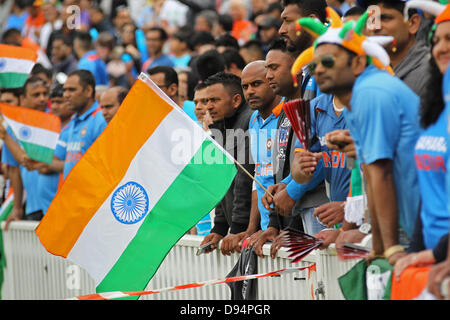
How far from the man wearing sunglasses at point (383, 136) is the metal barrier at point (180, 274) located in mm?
536

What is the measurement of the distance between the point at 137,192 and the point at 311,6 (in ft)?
7.20

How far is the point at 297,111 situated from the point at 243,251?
4.79 ft

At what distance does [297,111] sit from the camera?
602 centimetres

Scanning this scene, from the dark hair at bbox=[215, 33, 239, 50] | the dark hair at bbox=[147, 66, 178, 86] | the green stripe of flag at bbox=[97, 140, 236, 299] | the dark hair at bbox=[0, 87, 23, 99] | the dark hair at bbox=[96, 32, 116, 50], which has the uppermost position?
the dark hair at bbox=[96, 32, 116, 50]

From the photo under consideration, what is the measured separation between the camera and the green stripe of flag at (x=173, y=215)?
6555 mm

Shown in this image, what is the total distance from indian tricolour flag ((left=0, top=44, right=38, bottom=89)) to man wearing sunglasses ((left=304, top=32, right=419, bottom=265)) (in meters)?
7.19

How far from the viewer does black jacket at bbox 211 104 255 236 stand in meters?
7.31

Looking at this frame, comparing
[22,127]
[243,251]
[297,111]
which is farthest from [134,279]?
[22,127]

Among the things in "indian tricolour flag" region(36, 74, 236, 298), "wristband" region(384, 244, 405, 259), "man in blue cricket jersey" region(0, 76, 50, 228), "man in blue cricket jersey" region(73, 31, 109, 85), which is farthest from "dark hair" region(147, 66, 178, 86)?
"wristband" region(384, 244, 405, 259)

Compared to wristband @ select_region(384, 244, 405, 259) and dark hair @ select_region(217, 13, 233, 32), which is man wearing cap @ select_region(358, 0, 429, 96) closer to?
wristband @ select_region(384, 244, 405, 259)

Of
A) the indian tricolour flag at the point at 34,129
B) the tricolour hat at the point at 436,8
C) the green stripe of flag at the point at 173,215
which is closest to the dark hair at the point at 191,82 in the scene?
the indian tricolour flag at the point at 34,129

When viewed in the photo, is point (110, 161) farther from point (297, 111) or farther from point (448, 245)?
point (448, 245)

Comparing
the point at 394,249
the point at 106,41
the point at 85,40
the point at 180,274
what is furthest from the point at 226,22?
the point at 394,249

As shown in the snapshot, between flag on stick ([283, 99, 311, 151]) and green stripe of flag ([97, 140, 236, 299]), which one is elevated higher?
flag on stick ([283, 99, 311, 151])
